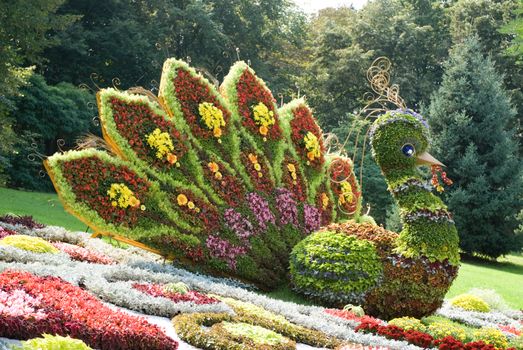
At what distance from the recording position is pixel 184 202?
33.3 feet

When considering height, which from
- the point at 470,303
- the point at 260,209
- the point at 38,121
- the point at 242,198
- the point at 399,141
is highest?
the point at 38,121

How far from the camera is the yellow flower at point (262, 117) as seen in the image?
11531mm

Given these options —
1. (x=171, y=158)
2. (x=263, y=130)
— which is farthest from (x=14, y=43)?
(x=171, y=158)

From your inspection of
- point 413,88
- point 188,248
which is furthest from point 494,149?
point 188,248

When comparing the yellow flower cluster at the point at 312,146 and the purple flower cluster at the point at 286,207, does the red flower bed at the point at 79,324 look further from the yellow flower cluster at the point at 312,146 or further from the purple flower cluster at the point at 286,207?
the yellow flower cluster at the point at 312,146

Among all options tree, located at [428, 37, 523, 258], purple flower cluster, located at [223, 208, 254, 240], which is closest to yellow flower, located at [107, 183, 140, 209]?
purple flower cluster, located at [223, 208, 254, 240]

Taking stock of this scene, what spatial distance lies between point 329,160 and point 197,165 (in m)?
3.12

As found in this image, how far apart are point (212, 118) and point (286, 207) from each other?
194 centimetres

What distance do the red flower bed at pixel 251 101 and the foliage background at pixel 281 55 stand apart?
48.0 ft

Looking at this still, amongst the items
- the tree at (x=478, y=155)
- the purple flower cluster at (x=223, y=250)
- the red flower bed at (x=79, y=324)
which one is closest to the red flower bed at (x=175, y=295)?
the red flower bed at (x=79, y=324)

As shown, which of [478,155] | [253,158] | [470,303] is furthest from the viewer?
[478,155]

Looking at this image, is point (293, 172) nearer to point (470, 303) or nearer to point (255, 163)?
point (255, 163)

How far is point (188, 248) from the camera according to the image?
10.1m

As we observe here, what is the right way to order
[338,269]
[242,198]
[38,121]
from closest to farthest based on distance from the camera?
[338,269], [242,198], [38,121]
